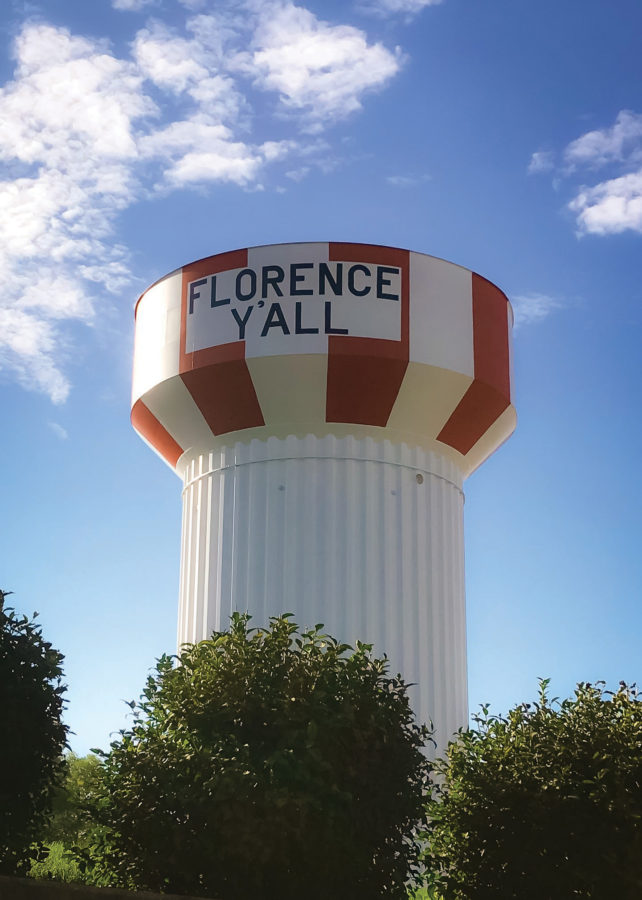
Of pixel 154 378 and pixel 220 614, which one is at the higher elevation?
pixel 154 378

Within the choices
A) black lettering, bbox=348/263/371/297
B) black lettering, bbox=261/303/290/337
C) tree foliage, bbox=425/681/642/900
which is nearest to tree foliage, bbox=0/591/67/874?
tree foliage, bbox=425/681/642/900

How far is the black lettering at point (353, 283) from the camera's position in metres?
15.7

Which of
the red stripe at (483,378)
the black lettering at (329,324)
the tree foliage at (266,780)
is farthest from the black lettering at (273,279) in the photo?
the tree foliage at (266,780)

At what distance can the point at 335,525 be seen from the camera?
51.2ft

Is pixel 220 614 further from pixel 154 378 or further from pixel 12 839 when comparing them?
pixel 12 839

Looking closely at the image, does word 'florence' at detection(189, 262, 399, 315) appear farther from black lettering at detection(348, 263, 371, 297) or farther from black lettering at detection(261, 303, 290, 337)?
black lettering at detection(261, 303, 290, 337)

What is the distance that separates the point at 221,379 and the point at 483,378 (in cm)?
379

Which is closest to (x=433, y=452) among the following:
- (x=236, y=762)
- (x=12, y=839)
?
(x=236, y=762)

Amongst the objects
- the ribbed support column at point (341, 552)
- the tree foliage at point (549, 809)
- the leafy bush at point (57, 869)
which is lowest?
the leafy bush at point (57, 869)

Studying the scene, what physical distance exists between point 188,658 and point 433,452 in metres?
5.68

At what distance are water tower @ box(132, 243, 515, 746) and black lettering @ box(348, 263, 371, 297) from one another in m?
0.02

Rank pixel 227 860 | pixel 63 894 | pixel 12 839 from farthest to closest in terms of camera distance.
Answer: pixel 12 839 → pixel 227 860 → pixel 63 894

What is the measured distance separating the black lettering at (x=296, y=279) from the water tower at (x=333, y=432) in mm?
17

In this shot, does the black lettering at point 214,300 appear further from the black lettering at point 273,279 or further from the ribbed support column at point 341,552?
the ribbed support column at point 341,552
